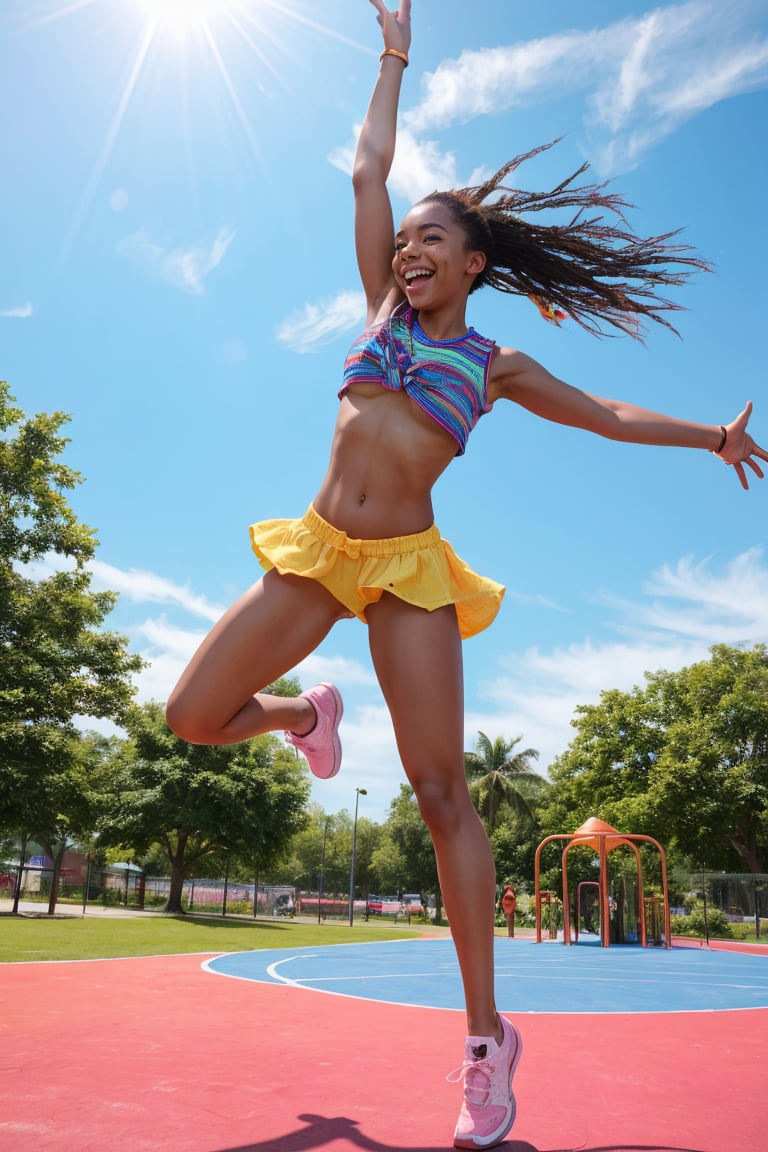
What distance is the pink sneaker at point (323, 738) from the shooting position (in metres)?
3.33

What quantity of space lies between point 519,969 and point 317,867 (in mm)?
69708

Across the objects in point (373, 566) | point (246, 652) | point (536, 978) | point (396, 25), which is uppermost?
point (396, 25)

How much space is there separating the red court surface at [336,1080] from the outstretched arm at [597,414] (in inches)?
81.8

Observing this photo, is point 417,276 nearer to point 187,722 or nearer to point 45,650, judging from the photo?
point 187,722

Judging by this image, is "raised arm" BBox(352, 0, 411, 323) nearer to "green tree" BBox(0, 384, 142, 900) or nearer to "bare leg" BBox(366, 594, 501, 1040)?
"bare leg" BBox(366, 594, 501, 1040)

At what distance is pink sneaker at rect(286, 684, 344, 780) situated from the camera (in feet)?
10.9

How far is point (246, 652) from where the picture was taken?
2.64 m

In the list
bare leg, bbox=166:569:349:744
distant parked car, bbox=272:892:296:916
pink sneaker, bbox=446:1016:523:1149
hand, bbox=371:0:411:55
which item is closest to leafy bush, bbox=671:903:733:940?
distant parked car, bbox=272:892:296:916

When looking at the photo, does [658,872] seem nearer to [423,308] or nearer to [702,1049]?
[702,1049]

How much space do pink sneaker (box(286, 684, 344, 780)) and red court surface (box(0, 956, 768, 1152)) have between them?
3.57 ft

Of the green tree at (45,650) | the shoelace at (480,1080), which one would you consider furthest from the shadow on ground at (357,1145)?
the green tree at (45,650)

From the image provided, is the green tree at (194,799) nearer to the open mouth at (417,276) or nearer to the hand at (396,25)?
the hand at (396,25)

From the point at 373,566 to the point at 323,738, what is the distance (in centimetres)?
91

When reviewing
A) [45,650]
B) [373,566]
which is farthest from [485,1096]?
[45,650]
